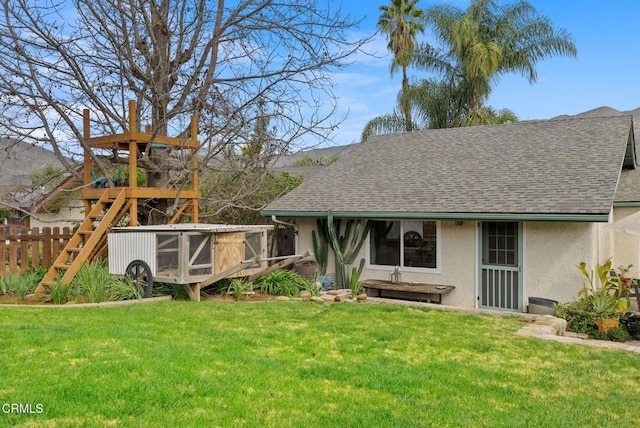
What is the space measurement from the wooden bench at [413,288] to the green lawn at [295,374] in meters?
2.96

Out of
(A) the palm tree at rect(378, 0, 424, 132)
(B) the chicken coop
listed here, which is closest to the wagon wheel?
(B) the chicken coop

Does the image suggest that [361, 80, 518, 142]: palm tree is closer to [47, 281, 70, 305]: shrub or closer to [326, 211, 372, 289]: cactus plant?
[326, 211, 372, 289]: cactus plant

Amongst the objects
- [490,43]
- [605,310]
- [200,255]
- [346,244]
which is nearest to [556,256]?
[605,310]

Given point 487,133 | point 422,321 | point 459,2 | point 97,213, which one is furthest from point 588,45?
point 97,213

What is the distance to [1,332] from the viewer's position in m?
6.02

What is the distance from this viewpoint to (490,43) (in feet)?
80.6

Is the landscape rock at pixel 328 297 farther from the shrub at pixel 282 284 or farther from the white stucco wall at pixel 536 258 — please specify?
the white stucco wall at pixel 536 258

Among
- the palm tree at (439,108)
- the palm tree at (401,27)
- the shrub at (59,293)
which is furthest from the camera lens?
the palm tree at (401,27)

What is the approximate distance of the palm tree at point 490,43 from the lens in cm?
2445

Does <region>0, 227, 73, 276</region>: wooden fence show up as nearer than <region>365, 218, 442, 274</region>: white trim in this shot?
Yes

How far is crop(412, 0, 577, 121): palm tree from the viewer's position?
24.5 metres

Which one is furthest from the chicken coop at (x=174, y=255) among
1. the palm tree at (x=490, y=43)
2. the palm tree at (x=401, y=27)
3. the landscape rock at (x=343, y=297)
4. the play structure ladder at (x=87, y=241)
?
the palm tree at (x=401, y=27)

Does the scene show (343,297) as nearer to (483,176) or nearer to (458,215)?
(458,215)

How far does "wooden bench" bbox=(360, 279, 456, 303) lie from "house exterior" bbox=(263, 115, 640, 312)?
233 mm
